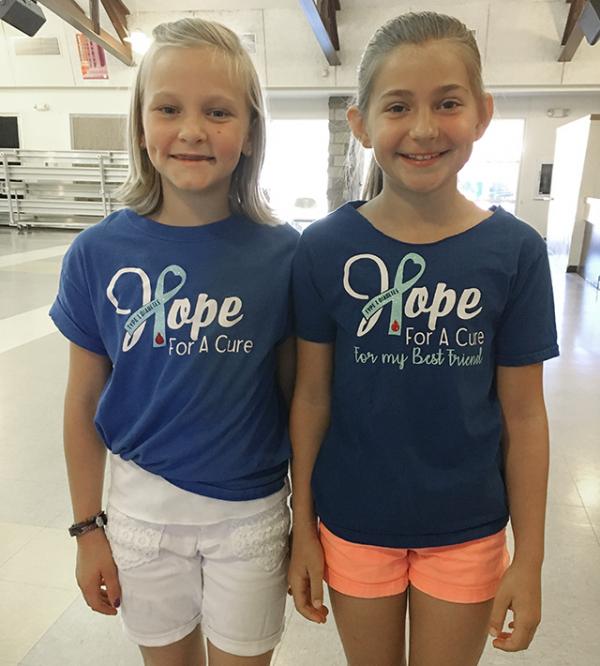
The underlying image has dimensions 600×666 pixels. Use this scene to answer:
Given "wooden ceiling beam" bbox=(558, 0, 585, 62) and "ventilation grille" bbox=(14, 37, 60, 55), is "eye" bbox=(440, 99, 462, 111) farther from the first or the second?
"ventilation grille" bbox=(14, 37, 60, 55)

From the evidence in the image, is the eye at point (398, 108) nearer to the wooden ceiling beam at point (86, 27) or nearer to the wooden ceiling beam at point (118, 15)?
the wooden ceiling beam at point (86, 27)

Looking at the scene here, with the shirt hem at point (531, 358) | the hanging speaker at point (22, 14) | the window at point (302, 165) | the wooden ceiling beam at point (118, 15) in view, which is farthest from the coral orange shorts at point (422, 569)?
the wooden ceiling beam at point (118, 15)

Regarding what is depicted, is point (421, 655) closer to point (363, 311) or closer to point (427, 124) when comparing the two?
point (363, 311)

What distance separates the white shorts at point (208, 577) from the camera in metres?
1.02

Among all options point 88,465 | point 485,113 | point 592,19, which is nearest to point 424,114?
point 485,113

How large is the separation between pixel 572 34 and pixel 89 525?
11.8 meters

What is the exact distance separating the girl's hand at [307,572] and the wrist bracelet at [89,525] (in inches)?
14.6

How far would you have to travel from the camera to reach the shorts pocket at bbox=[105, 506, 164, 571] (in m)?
1.02

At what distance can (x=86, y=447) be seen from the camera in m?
1.10

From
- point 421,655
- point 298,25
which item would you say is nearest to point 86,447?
point 421,655

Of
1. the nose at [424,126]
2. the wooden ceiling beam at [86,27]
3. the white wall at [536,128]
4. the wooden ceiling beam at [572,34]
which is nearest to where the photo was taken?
the nose at [424,126]

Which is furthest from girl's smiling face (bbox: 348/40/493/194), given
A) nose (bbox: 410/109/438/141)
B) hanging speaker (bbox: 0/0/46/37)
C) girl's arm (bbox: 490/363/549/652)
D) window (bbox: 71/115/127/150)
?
window (bbox: 71/115/127/150)

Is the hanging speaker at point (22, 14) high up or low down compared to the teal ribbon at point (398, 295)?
up

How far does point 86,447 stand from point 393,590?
2.04 feet
